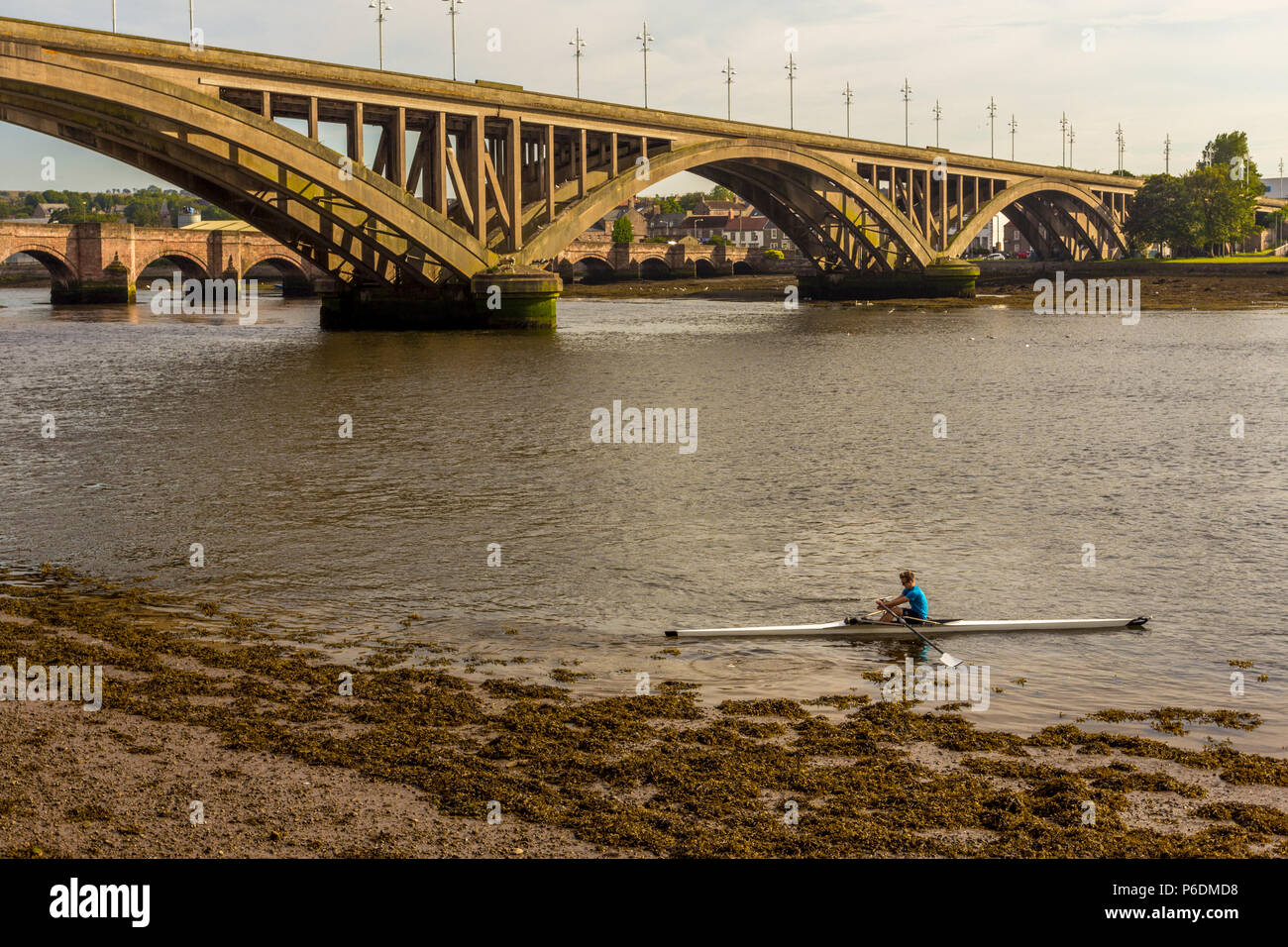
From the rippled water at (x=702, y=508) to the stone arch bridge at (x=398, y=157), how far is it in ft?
31.1

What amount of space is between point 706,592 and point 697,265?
16222 centimetres

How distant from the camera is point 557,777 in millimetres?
10453

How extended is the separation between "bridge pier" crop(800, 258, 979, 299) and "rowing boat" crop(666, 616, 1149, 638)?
9860 cm

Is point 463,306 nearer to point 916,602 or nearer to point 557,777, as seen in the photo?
point 916,602

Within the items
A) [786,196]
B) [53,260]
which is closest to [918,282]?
[786,196]

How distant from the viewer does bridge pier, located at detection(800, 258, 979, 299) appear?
11056cm

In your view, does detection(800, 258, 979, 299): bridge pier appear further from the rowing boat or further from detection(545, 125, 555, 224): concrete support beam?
the rowing boat

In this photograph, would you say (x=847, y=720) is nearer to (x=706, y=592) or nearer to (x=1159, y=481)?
(x=706, y=592)

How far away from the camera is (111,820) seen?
9.43 m

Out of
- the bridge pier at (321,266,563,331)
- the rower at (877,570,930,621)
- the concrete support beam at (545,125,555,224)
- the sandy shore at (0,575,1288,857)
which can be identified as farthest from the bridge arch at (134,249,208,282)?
the sandy shore at (0,575,1288,857)

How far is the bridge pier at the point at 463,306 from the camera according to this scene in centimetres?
6731

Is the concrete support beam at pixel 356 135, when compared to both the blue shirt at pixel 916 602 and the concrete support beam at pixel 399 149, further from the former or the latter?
the blue shirt at pixel 916 602

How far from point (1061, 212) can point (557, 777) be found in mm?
146180
